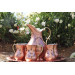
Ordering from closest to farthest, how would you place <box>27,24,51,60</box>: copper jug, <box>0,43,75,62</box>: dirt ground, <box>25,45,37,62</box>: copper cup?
<box>25,45,37,62</box>: copper cup
<box>27,24,51,60</box>: copper jug
<box>0,43,75,62</box>: dirt ground

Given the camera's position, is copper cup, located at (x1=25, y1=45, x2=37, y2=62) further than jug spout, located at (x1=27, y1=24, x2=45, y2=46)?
No

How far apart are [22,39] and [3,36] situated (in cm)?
51

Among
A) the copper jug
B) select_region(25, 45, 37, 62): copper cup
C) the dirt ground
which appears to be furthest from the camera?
the dirt ground

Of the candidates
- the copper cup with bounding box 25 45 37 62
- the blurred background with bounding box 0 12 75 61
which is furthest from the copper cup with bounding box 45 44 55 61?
the blurred background with bounding box 0 12 75 61

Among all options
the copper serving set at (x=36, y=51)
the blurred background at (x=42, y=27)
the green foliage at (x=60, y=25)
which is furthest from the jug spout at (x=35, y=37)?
the green foliage at (x=60, y=25)

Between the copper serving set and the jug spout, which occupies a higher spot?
the jug spout

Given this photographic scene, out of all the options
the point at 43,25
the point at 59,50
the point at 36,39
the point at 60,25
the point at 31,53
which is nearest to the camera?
the point at 31,53

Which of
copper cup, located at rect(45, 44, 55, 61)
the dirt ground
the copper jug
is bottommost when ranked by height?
the dirt ground

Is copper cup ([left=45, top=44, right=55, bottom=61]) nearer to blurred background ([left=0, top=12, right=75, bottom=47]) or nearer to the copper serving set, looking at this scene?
the copper serving set

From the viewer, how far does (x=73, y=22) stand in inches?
149

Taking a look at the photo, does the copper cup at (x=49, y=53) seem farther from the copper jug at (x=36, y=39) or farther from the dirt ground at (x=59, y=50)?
the dirt ground at (x=59, y=50)

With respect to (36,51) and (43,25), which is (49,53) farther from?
(43,25)

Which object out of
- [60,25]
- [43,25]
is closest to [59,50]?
[60,25]

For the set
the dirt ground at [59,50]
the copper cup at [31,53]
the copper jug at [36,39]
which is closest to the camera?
the copper cup at [31,53]
